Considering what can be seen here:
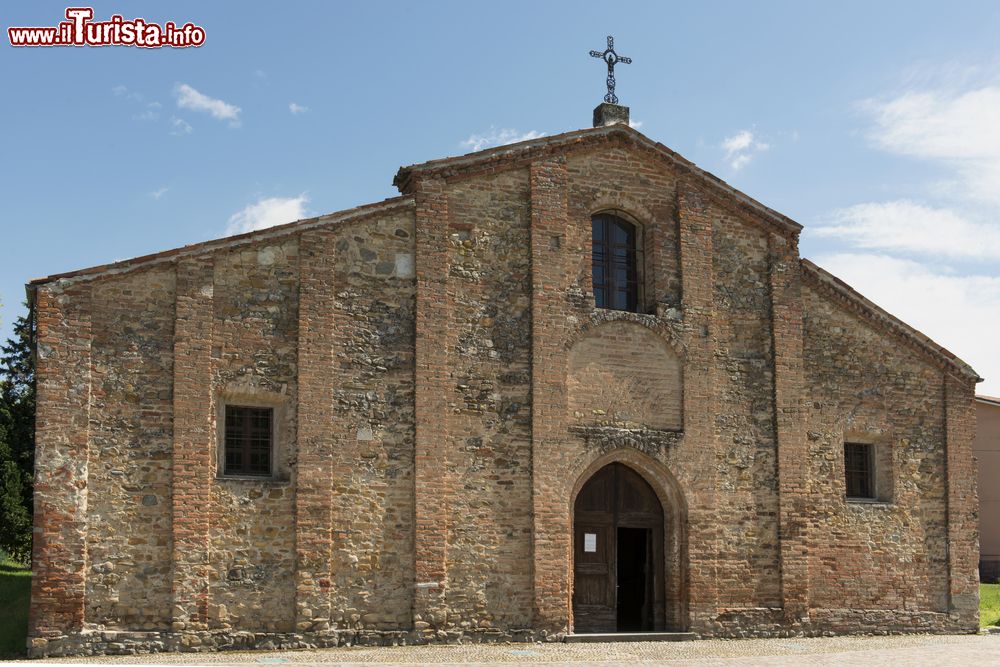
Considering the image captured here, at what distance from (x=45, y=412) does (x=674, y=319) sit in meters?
9.81

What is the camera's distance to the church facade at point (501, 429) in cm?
1462

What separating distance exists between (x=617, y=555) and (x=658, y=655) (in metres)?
2.83

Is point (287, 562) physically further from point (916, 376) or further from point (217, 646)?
point (916, 376)

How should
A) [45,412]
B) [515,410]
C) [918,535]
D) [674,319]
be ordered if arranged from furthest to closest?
[918,535], [674,319], [515,410], [45,412]

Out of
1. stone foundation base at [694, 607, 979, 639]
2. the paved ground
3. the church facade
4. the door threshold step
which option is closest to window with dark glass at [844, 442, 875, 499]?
the church facade

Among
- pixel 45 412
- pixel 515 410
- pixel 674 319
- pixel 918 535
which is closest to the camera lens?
pixel 45 412

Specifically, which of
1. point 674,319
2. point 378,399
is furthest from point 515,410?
point 674,319

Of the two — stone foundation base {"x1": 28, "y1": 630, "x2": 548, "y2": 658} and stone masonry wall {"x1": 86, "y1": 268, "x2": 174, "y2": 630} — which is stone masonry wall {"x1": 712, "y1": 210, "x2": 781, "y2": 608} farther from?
stone masonry wall {"x1": 86, "y1": 268, "x2": 174, "y2": 630}

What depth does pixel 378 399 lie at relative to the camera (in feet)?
52.9

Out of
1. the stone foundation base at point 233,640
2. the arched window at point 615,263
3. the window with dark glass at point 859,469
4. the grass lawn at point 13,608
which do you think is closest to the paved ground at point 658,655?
the stone foundation base at point 233,640

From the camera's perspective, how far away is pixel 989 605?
2373 centimetres

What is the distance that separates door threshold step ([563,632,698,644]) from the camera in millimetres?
16703

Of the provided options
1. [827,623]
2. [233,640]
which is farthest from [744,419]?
[233,640]

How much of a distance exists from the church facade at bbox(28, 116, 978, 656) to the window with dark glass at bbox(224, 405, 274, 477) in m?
0.03
